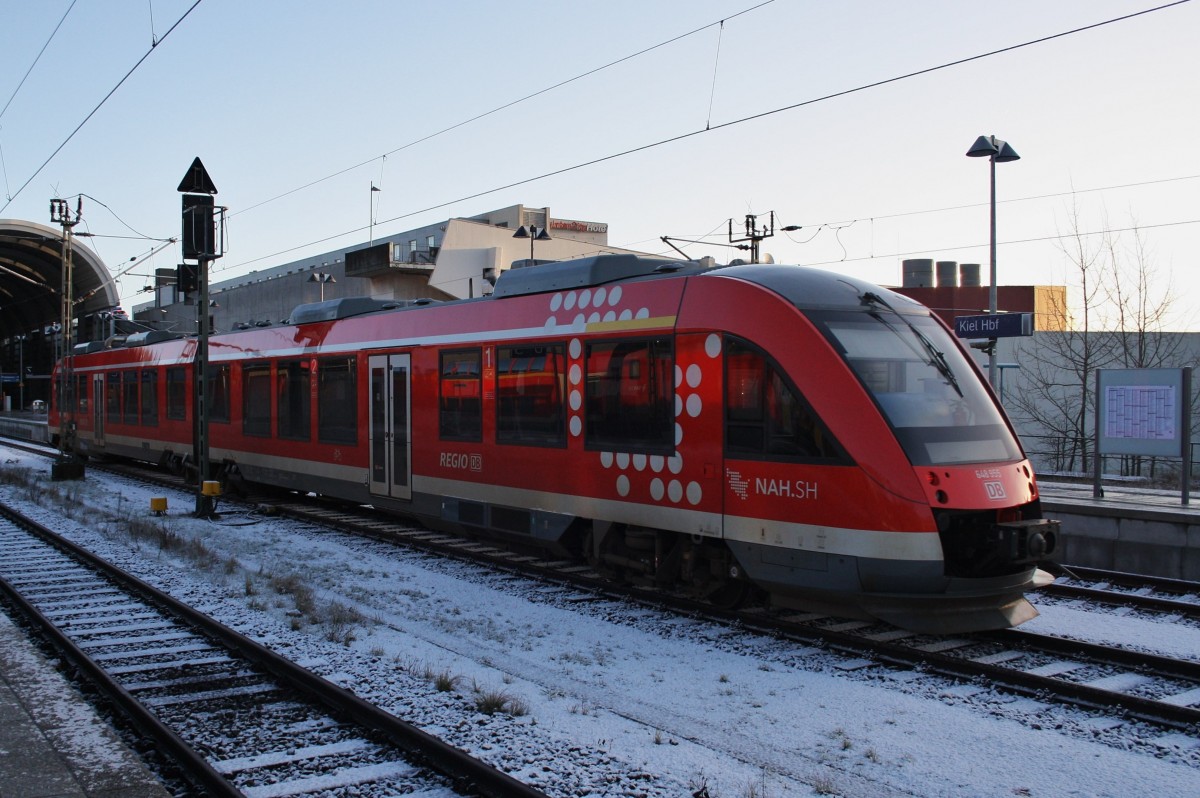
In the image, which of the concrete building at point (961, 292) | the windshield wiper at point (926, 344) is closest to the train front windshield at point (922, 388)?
the windshield wiper at point (926, 344)

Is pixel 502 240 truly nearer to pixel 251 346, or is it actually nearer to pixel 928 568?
pixel 251 346

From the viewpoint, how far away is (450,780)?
5219mm

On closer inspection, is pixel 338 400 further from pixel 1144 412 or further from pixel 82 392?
pixel 82 392

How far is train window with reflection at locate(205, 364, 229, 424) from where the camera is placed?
63.2 feet

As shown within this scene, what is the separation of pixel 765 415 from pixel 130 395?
829 inches

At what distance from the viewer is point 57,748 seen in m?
5.65

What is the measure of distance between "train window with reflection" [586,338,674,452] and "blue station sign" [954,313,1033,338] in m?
6.88

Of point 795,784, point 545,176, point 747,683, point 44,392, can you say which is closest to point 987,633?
point 747,683

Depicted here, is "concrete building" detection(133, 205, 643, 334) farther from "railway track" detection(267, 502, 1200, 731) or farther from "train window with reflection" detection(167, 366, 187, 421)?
"railway track" detection(267, 502, 1200, 731)

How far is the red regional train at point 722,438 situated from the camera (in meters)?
7.51

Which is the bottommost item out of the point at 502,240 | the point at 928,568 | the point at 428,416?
the point at 928,568

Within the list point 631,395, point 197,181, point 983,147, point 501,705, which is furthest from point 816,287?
point 197,181

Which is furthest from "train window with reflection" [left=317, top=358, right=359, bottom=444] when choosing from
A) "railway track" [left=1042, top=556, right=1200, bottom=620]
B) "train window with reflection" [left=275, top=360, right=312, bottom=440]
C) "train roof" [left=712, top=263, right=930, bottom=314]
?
"railway track" [left=1042, top=556, right=1200, bottom=620]

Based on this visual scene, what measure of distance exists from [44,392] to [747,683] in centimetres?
9866
